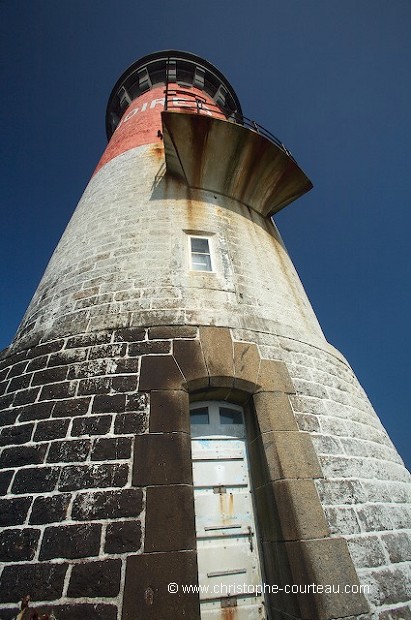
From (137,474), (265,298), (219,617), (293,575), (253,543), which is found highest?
(265,298)

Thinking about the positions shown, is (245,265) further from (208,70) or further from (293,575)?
(208,70)

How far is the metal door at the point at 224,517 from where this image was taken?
2.82 metres

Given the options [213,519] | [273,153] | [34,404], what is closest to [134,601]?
[213,519]

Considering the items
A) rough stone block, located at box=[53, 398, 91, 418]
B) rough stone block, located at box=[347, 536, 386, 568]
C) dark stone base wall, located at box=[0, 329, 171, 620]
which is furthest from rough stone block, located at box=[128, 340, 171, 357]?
rough stone block, located at box=[347, 536, 386, 568]

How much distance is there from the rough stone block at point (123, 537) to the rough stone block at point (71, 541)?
0.29ft

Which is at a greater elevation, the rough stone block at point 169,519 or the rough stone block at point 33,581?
the rough stone block at point 169,519

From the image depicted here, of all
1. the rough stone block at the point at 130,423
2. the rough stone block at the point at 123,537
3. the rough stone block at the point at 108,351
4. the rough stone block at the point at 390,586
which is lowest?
the rough stone block at the point at 390,586

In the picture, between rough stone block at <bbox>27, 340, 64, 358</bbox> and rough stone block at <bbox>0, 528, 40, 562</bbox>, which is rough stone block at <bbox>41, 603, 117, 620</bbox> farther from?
rough stone block at <bbox>27, 340, 64, 358</bbox>

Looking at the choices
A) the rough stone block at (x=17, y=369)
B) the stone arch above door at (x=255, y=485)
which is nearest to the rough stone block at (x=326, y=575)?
the stone arch above door at (x=255, y=485)

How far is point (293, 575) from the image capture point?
2.60 m

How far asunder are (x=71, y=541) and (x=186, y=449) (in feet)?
3.78

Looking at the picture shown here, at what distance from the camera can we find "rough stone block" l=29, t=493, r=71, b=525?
8.38ft

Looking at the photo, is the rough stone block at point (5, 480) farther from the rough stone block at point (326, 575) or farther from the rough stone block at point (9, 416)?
the rough stone block at point (326, 575)

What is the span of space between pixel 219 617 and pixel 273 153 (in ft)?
23.3
